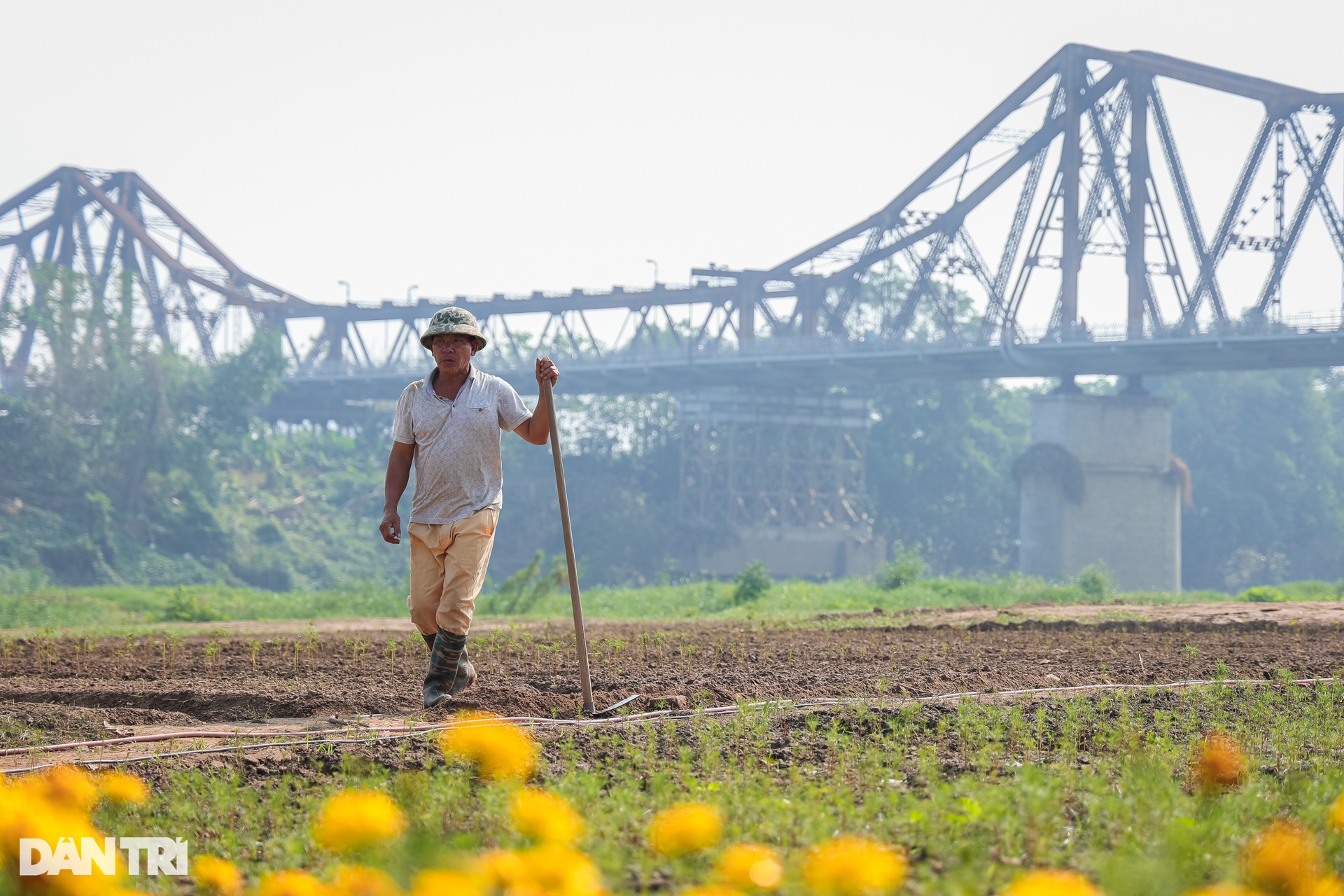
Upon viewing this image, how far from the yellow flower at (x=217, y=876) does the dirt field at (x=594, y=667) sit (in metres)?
2.46

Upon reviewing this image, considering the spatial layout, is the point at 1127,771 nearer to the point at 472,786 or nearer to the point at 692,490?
the point at 472,786

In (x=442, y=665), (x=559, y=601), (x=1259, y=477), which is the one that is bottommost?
(x=559, y=601)

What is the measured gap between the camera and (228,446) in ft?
152

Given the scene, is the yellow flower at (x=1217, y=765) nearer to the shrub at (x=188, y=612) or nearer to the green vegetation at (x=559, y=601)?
the green vegetation at (x=559, y=601)

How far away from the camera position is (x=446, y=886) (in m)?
→ 1.83

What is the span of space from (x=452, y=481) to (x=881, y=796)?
2.88 meters

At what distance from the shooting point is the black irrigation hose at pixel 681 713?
15.7 ft

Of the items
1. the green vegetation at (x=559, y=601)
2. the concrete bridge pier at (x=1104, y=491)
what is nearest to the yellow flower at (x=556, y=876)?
the green vegetation at (x=559, y=601)

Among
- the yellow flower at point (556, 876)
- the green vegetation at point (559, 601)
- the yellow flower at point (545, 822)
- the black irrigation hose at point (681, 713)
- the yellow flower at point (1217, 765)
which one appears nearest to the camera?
the yellow flower at point (556, 876)

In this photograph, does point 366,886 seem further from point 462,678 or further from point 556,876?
point 462,678

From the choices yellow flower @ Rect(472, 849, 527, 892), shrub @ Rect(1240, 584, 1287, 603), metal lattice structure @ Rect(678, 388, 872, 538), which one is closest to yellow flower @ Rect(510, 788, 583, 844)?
yellow flower @ Rect(472, 849, 527, 892)

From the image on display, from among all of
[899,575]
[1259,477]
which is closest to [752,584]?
[899,575]

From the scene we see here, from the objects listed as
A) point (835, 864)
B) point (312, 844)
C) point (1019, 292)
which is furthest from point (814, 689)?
point (1019, 292)

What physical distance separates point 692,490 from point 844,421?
21.5ft
